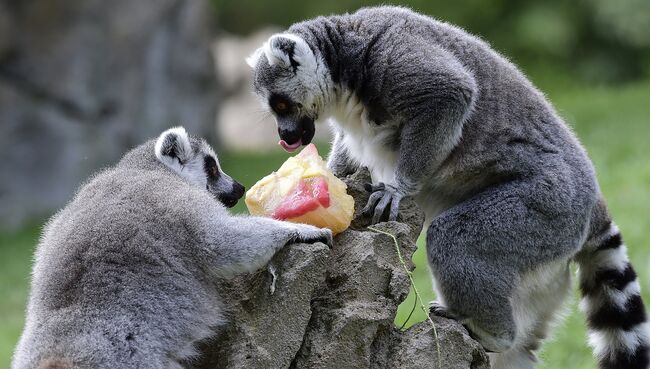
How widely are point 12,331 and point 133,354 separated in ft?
20.6

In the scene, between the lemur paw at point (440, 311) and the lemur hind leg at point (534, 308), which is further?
the lemur hind leg at point (534, 308)

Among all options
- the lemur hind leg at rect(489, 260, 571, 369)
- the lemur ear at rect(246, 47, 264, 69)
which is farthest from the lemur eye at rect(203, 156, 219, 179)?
the lemur hind leg at rect(489, 260, 571, 369)

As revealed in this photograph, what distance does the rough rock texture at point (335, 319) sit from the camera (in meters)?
4.18

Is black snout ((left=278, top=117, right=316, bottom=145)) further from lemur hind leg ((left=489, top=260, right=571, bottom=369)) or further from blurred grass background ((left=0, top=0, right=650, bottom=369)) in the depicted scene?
blurred grass background ((left=0, top=0, right=650, bottom=369))

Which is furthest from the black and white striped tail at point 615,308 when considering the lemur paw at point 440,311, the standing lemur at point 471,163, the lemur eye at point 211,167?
the lemur eye at point 211,167

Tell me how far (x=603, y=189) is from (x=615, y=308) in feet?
18.7

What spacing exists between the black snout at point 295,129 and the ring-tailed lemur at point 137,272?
1.04 metres

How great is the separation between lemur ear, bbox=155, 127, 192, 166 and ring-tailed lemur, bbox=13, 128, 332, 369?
0.44 metres

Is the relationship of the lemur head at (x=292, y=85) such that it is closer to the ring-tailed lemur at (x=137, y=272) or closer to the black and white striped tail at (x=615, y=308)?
the ring-tailed lemur at (x=137, y=272)

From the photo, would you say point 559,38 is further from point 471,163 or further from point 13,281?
point 471,163

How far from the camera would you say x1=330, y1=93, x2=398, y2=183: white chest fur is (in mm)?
5176

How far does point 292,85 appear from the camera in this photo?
17.6 feet

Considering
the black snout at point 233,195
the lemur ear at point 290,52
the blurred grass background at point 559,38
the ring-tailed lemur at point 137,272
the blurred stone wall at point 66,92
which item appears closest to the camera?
the ring-tailed lemur at point 137,272

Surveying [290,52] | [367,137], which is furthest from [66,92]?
[367,137]
